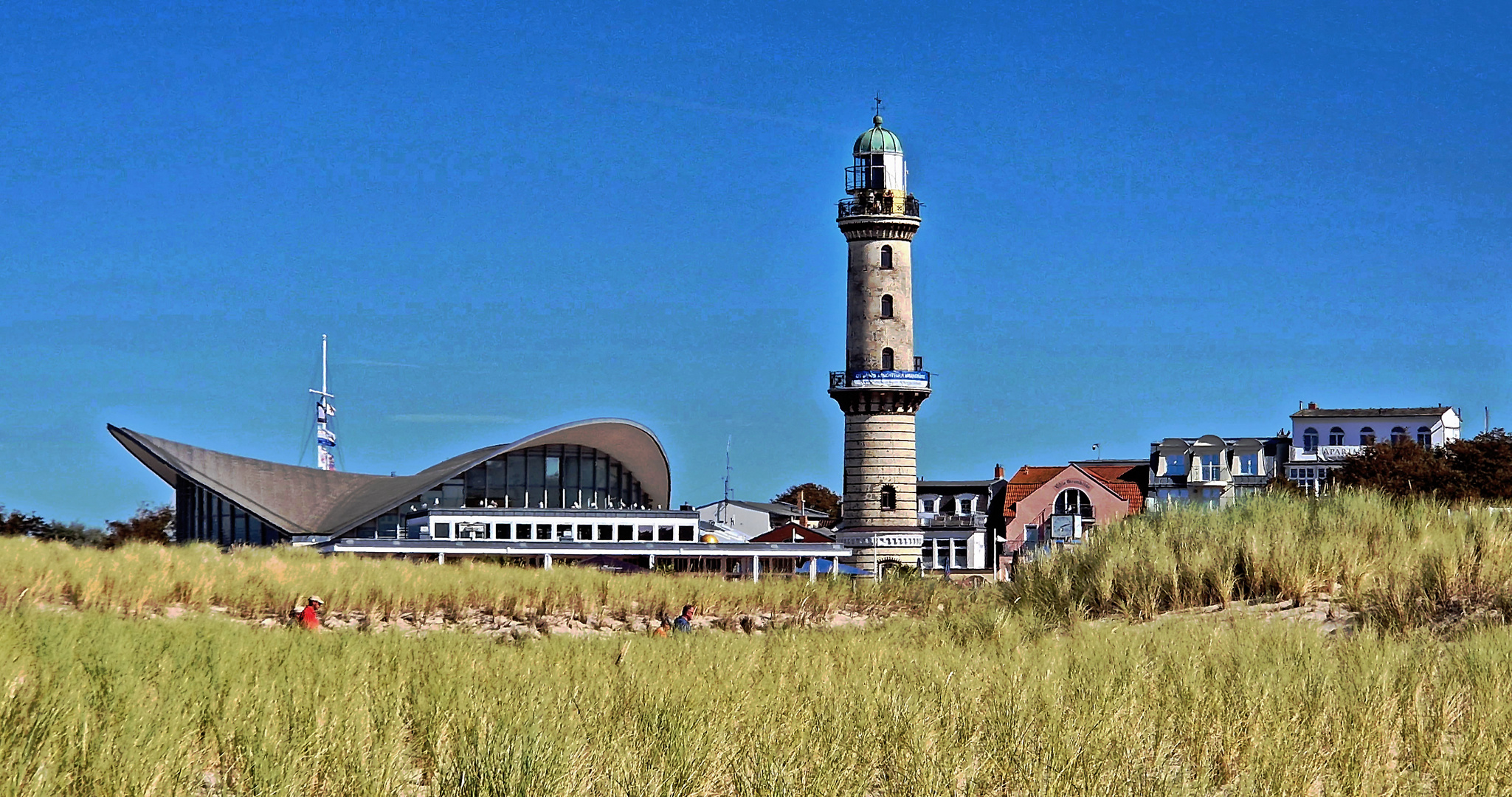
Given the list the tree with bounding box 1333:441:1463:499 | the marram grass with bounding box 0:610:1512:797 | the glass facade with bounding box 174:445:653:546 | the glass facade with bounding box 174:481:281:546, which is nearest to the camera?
the marram grass with bounding box 0:610:1512:797

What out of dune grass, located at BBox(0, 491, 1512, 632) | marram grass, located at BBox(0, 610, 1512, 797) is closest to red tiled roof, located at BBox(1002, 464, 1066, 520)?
dune grass, located at BBox(0, 491, 1512, 632)

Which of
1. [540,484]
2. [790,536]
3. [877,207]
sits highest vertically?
[877,207]

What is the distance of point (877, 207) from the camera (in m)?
60.8

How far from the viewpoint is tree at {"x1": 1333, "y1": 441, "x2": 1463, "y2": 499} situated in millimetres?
65062

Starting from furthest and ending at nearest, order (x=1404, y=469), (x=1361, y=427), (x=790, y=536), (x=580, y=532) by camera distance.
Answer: (x=1361, y=427)
(x=790, y=536)
(x=1404, y=469)
(x=580, y=532)

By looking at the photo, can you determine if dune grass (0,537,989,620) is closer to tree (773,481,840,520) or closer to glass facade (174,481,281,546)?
glass facade (174,481,281,546)

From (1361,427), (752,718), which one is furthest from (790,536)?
(752,718)

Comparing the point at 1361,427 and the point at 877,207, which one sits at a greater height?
the point at 877,207

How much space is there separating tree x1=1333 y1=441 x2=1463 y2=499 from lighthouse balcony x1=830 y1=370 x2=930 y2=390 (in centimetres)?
1945

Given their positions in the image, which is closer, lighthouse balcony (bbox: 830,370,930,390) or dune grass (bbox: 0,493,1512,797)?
dune grass (bbox: 0,493,1512,797)

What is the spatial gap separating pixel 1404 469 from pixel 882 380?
25.0 metres

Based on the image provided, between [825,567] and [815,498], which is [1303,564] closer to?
[825,567]

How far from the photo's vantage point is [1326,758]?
8.53 metres

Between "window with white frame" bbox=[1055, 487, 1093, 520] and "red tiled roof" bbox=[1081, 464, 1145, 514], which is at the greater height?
"red tiled roof" bbox=[1081, 464, 1145, 514]
